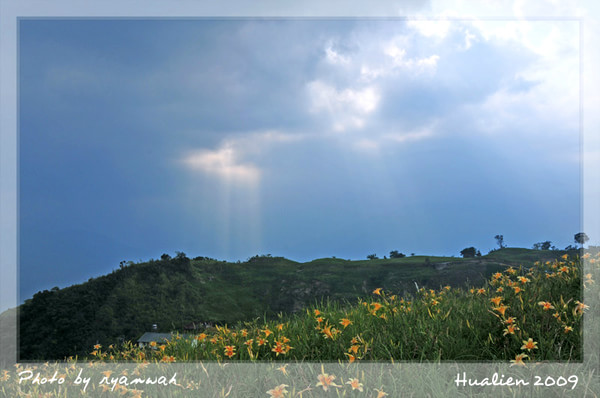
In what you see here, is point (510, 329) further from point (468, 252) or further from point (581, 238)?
point (468, 252)

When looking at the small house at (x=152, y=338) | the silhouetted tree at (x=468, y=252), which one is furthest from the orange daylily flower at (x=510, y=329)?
the small house at (x=152, y=338)

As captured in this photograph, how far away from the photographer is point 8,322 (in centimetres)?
579

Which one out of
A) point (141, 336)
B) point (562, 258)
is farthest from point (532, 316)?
point (141, 336)

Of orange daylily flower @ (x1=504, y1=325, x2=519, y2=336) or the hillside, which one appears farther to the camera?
the hillside

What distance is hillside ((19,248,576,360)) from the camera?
6.06 meters

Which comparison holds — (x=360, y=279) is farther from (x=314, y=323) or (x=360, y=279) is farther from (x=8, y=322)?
(x=8, y=322)

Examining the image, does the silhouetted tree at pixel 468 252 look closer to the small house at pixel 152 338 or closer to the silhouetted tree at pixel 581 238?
the silhouetted tree at pixel 581 238

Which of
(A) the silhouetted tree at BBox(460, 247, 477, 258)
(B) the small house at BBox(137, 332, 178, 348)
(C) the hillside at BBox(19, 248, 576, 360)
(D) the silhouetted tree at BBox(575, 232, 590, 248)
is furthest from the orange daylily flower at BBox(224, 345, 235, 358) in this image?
(D) the silhouetted tree at BBox(575, 232, 590, 248)

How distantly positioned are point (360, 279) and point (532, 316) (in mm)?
3225

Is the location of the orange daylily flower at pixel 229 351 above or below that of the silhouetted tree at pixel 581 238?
below

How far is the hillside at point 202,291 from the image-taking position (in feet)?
19.9

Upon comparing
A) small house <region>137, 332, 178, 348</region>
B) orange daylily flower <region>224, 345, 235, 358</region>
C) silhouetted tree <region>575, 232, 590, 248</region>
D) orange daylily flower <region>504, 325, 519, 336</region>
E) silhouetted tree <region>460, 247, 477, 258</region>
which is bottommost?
small house <region>137, 332, 178, 348</region>

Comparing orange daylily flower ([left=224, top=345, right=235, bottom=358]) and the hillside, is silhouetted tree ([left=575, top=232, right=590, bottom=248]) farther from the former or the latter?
orange daylily flower ([left=224, top=345, right=235, bottom=358])

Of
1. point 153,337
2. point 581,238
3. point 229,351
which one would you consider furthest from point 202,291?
point 581,238
